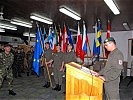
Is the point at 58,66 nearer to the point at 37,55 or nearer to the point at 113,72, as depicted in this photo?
the point at 37,55

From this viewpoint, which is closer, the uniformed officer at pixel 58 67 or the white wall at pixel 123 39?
the uniformed officer at pixel 58 67

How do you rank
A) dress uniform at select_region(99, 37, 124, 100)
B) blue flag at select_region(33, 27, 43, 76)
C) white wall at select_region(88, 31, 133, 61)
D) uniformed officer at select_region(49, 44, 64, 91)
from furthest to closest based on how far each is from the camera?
white wall at select_region(88, 31, 133, 61)
blue flag at select_region(33, 27, 43, 76)
uniformed officer at select_region(49, 44, 64, 91)
dress uniform at select_region(99, 37, 124, 100)

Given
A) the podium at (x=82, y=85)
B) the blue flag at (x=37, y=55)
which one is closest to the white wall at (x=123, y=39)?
the blue flag at (x=37, y=55)

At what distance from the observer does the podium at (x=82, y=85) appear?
324cm

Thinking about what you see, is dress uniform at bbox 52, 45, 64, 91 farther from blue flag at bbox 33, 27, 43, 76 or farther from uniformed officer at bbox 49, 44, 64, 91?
blue flag at bbox 33, 27, 43, 76

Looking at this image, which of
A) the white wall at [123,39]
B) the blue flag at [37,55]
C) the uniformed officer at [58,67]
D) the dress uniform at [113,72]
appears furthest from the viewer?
the white wall at [123,39]

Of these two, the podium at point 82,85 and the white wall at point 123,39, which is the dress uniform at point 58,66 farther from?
the white wall at point 123,39

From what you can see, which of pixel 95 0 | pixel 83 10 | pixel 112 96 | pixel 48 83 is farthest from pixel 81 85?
pixel 83 10

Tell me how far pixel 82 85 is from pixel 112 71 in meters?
0.56

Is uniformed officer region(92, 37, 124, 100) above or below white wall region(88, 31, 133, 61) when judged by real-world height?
below

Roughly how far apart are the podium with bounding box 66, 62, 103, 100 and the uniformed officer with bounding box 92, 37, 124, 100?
0.39 ft

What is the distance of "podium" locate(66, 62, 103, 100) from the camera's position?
3.24 meters

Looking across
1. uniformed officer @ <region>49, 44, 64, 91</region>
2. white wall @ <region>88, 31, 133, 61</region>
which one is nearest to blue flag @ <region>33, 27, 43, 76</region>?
uniformed officer @ <region>49, 44, 64, 91</region>

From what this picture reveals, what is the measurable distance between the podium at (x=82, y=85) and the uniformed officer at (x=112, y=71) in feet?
0.39
